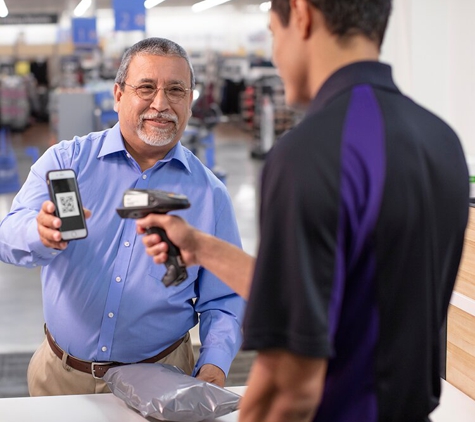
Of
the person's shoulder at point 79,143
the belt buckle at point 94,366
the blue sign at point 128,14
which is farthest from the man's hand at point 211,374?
the blue sign at point 128,14

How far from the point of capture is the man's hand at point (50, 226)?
178 cm

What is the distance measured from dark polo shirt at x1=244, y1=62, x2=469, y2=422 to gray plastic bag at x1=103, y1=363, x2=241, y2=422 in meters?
0.76

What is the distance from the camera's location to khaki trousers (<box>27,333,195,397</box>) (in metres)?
2.28

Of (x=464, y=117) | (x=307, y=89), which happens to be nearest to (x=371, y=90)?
(x=307, y=89)

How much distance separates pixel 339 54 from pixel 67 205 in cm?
Result: 93

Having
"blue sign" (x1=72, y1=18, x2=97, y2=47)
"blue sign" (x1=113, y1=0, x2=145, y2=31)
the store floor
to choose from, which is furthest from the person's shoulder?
"blue sign" (x1=72, y1=18, x2=97, y2=47)

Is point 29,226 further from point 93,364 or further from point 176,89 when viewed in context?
point 176,89

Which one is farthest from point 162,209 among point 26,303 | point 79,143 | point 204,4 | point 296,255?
point 204,4

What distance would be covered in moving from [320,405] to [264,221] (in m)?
0.29

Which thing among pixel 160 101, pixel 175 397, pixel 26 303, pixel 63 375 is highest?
pixel 160 101

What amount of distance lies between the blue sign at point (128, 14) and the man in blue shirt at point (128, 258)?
331 inches

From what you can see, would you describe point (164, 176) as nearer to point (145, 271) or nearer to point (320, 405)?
point (145, 271)

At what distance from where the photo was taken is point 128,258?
229cm

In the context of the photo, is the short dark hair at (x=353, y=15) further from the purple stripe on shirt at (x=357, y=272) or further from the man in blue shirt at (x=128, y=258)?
the man in blue shirt at (x=128, y=258)
